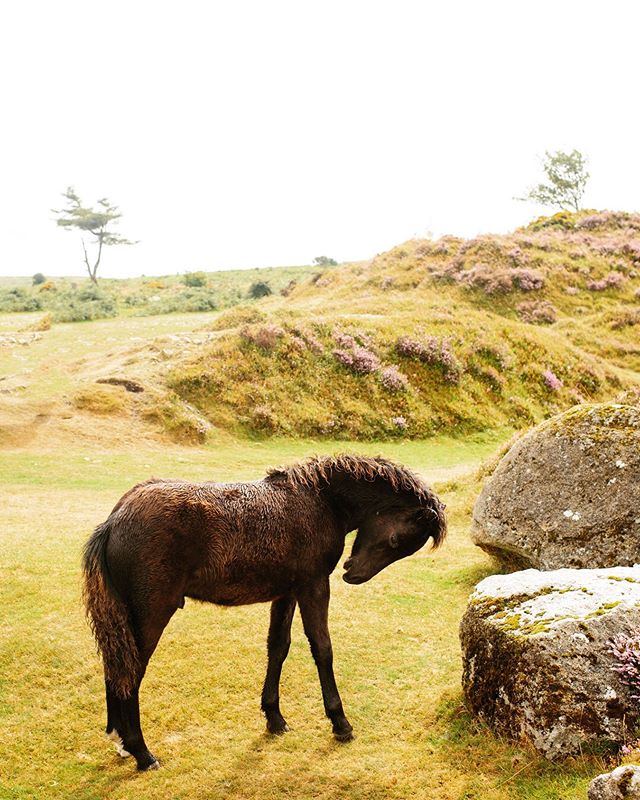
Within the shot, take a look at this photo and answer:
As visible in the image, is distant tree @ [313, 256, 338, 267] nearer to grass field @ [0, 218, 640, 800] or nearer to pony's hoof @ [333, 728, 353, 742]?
grass field @ [0, 218, 640, 800]

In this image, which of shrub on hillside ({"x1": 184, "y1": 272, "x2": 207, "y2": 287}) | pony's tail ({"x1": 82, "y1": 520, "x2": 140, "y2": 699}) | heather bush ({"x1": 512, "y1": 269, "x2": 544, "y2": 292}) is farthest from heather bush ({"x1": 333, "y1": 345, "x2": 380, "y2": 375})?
shrub on hillside ({"x1": 184, "y1": 272, "x2": 207, "y2": 287})

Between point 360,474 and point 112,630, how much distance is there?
9.42ft

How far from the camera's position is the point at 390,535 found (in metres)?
6.99

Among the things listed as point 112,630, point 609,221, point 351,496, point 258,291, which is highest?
point 609,221

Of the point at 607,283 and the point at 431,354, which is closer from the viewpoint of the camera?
the point at 431,354

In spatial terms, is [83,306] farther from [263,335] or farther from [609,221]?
[609,221]

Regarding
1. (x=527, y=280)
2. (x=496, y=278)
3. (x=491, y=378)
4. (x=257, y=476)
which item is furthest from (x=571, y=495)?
(x=527, y=280)

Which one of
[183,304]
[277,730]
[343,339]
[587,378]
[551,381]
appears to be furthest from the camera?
[183,304]

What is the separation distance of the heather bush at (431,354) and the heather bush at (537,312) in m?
12.1

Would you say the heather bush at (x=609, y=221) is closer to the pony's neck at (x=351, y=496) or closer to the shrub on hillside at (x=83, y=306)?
the shrub on hillside at (x=83, y=306)

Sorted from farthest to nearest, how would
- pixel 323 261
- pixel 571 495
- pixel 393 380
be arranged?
pixel 323 261 → pixel 393 380 → pixel 571 495

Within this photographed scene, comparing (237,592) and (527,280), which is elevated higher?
(527,280)

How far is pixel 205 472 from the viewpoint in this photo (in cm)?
2048

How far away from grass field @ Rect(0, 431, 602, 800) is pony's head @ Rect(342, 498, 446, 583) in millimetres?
1840
